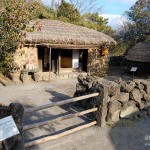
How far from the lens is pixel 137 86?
8094mm

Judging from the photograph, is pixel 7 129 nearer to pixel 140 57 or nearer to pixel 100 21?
pixel 140 57

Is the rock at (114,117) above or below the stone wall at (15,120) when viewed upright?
below

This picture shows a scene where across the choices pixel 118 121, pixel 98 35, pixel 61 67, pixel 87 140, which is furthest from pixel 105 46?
pixel 87 140

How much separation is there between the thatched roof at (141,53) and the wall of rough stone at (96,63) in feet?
8.03

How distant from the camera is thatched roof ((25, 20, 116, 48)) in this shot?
565 inches

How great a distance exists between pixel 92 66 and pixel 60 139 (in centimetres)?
1126

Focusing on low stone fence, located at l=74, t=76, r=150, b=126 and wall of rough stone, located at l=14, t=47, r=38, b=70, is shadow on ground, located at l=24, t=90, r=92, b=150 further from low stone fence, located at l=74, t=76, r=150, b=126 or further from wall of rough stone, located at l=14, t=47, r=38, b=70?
wall of rough stone, located at l=14, t=47, r=38, b=70

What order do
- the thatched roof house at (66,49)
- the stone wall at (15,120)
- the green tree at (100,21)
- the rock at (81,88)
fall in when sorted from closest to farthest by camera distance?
the stone wall at (15,120), the rock at (81,88), the thatched roof house at (66,49), the green tree at (100,21)

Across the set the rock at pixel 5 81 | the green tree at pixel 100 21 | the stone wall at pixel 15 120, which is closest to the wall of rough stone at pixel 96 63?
the rock at pixel 5 81

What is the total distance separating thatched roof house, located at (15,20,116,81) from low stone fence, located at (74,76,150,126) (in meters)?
6.48

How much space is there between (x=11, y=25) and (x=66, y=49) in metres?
11.7

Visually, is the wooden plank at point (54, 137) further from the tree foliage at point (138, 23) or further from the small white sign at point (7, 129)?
the tree foliage at point (138, 23)

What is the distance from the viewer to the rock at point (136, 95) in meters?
7.90

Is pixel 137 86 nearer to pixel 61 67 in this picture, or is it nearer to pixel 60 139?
pixel 60 139
